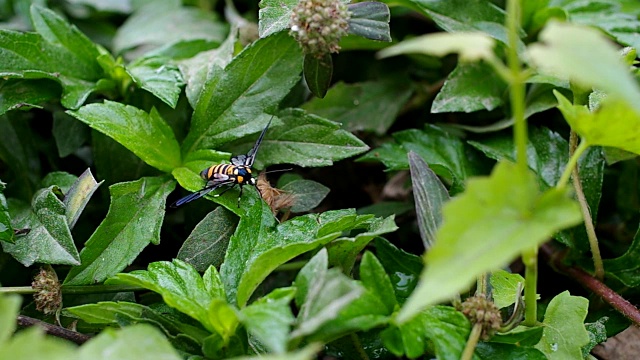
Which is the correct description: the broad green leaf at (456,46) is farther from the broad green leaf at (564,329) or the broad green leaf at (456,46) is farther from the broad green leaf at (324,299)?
the broad green leaf at (564,329)

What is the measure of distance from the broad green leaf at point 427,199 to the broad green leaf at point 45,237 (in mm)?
496

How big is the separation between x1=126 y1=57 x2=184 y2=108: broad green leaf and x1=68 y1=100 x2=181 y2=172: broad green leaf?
Answer: 0.04 meters

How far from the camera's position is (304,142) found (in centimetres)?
115

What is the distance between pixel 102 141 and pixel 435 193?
2.11 feet

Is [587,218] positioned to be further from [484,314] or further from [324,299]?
[324,299]

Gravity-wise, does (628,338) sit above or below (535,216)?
below

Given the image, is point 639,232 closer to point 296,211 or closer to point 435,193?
point 435,193

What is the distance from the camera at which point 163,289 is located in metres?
0.83

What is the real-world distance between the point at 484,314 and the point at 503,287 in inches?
4.8

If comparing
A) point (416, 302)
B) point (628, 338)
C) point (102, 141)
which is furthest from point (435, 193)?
point (102, 141)

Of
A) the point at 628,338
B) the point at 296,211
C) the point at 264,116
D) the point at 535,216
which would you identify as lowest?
the point at 628,338

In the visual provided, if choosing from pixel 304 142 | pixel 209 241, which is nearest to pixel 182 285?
pixel 209 241

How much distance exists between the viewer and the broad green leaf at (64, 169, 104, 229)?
100cm

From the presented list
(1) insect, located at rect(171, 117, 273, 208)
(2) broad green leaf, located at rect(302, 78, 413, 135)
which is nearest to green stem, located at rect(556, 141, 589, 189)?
(1) insect, located at rect(171, 117, 273, 208)
